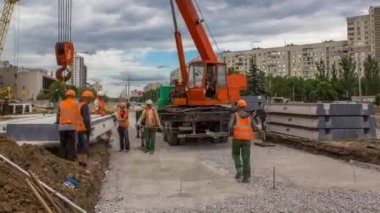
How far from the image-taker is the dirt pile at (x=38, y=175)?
4961mm

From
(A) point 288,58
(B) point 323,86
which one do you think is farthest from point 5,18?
(A) point 288,58

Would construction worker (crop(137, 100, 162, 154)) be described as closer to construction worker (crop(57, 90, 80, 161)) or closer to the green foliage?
construction worker (crop(57, 90, 80, 161))

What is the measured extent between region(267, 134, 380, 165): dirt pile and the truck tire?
3906mm

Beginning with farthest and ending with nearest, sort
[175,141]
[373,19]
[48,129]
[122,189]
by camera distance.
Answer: [373,19] → [175,141] → [48,129] → [122,189]

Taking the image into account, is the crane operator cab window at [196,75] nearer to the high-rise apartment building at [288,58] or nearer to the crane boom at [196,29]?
the crane boom at [196,29]

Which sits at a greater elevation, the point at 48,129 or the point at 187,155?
the point at 48,129

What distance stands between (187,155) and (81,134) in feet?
13.2

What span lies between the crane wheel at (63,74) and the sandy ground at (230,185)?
2570 millimetres

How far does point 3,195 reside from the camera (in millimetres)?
4977

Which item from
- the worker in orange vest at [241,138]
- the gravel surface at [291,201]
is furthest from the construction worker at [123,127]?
the gravel surface at [291,201]

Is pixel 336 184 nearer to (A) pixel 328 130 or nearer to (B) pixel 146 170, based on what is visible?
(B) pixel 146 170

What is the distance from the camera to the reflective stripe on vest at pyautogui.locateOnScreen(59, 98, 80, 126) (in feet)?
31.4

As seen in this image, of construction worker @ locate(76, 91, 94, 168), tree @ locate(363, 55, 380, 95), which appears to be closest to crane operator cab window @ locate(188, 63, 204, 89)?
construction worker @ locate(76, 91, 94, 168)

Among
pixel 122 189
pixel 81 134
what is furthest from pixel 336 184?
pixel 81 134
